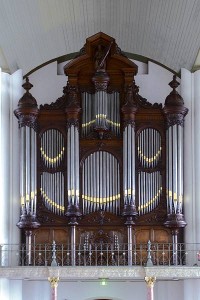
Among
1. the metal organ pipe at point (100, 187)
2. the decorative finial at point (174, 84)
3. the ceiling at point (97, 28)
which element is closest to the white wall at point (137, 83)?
the ceiling at point (97, 28)

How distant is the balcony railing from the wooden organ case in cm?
13

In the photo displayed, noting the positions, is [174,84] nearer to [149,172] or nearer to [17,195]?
[149,172]

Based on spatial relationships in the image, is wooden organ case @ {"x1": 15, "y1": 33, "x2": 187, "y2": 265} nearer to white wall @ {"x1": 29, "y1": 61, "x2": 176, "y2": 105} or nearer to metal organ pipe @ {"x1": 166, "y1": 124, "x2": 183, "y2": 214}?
metal organ pipe @ {"x1": 166, "y1": 124, "x2": 183, "y2": 214}

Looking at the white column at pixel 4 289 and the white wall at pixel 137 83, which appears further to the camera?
the white wall at pixel 137 83

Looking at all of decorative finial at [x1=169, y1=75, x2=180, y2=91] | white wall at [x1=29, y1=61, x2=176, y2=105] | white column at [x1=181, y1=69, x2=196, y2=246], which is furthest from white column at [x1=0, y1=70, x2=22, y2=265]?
white column at [x1=181, y1=69, x2=196, y2=246]

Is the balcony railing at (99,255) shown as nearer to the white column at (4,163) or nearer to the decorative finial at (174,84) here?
the white column at (4,163)

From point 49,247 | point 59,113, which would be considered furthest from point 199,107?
point 49,247

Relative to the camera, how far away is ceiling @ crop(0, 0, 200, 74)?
27906 millimetres

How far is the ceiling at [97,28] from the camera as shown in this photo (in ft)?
91.6

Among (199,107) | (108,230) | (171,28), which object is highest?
(171,28)

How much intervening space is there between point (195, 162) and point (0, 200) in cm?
665

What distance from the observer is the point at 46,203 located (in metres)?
29.8

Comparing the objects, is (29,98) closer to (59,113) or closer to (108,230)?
(59,113)

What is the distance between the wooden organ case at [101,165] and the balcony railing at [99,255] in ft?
0.43
